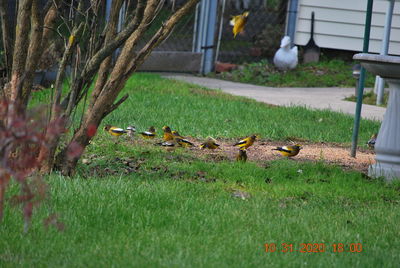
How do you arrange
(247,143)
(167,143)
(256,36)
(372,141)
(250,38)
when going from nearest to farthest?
1. (247,143)
2. (167,143)
3. (372,141)
4. (256,36)
5. (250,38)

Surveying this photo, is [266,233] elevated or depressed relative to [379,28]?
depressed

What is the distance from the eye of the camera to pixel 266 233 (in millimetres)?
5375

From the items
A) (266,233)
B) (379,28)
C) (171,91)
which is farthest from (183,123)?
(379,28)

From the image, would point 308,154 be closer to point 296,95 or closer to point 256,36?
point 296,95

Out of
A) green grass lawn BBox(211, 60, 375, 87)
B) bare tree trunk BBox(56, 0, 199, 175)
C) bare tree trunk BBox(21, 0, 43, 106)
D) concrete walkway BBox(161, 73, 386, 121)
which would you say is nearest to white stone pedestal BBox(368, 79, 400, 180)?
bare tree trunk BBox(56, 0, 199, 175)

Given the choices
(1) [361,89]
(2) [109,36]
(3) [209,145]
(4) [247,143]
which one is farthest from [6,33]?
(1) [361,89]

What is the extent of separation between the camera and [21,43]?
645cm

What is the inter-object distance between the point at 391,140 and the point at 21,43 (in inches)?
132

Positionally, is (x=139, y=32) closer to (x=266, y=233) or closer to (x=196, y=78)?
(x=266, y=233)

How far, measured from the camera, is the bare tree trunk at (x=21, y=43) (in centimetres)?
636

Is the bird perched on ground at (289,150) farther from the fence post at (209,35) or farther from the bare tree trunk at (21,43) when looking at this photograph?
the fence post at (209,35)

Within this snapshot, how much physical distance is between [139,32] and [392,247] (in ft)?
9.36

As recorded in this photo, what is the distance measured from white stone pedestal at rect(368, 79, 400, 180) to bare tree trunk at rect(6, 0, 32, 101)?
3.21 m

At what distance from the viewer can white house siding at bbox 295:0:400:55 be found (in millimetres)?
17578
